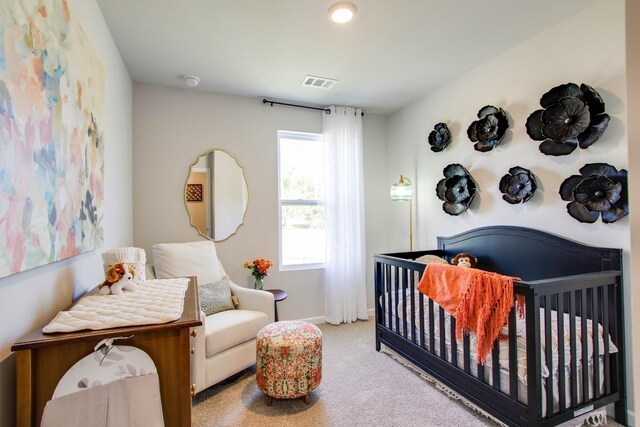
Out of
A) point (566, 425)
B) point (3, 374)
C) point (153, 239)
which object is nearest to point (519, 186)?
point (566, 425)

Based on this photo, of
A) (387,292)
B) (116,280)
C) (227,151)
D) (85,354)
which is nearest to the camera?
(85,354)

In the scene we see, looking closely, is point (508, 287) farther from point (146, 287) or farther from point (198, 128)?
point (198, 128)

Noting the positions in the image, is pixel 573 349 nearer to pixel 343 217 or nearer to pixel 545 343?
pixel 545 343

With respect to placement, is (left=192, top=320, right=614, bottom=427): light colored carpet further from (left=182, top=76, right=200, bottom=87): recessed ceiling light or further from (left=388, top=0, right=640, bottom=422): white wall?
(left=182, top=76, right=200, bottom=87): recessed ceiling light

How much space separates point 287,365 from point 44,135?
168 cm

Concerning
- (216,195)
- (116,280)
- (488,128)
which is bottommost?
(116,280)

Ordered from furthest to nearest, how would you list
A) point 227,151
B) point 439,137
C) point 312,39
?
point 227,151 → point 439,137 → point 312,39

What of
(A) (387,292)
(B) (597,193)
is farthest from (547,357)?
(A) (387,292)

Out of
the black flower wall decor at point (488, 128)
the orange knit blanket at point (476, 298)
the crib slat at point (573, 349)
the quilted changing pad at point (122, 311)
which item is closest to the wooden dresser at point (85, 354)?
the quilted changing pad at point (122, 311)

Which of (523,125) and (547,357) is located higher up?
(523,125)

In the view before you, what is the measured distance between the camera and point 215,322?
2299 millimetres

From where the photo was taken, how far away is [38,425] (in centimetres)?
99

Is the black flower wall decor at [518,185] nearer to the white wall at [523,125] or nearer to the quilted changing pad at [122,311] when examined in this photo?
the white wall at [523,125]

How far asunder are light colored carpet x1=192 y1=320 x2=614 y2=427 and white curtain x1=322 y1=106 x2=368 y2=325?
1060mm
